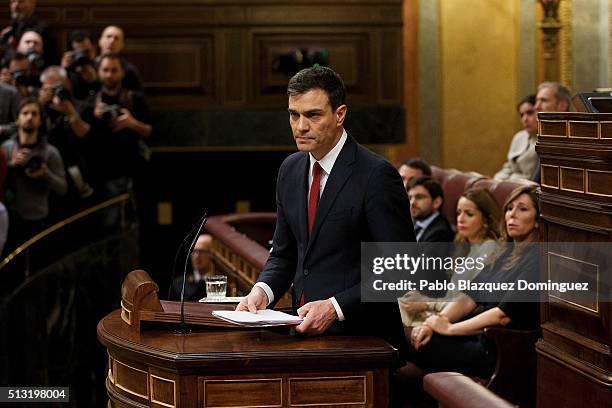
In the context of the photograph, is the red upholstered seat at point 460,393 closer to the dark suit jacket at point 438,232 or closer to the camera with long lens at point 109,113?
the dark suit jacket at point 438,232

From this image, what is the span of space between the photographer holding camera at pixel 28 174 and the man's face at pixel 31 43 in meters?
1.70

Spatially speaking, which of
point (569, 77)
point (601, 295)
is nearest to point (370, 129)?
point (569, 77)

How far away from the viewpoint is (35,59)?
8.16 meters

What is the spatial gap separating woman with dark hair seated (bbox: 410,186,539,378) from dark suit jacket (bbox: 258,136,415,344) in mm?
1243

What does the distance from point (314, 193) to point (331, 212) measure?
0.10m

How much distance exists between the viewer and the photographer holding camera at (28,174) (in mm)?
6645

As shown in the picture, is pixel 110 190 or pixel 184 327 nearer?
pixel 184 327

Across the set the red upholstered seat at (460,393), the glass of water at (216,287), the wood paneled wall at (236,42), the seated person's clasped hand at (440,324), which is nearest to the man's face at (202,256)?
the wood paneled wall at (236,42)

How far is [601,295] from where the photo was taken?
336 centimetres

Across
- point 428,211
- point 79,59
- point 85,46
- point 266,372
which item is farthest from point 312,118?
point 85,46

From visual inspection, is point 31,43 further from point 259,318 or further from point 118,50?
point 259,318

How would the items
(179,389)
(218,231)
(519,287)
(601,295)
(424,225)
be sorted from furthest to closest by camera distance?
1. (218,231)
2. (424,225)
3. (519,287)
4. (601,295)
5. (179,389)

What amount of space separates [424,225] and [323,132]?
261 cm

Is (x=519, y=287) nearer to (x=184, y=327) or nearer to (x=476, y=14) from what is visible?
(x=184, y=327)
